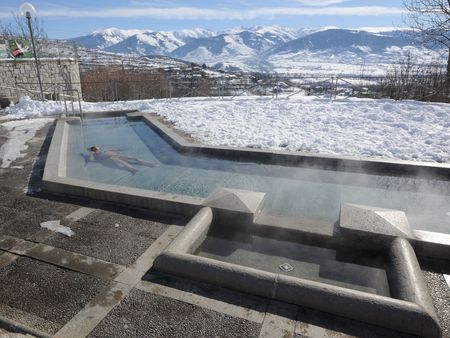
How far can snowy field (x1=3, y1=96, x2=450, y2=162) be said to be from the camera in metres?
7.04

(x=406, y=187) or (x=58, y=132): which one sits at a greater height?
(x=58, y=132)

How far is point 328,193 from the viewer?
17.3 ft

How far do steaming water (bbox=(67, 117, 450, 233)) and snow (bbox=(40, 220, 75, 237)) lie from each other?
1.71 meters

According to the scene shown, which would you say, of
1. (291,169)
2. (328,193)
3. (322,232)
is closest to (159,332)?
(322,232)

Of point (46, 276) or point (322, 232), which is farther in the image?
point (322, 232)

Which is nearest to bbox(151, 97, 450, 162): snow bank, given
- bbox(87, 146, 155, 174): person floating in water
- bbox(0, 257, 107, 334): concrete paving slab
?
bbox(87, 146, 155, 174): person floating in water

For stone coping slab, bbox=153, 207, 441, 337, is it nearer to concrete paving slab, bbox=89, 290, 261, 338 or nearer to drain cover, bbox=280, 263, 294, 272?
concrete paving slab, bbox=89, 290, 261, 338

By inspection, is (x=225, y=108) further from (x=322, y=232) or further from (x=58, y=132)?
(x=322, y=232)

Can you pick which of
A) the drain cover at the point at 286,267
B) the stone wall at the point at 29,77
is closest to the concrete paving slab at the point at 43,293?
the drain cover at the point at 286,267

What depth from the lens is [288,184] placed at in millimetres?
5656

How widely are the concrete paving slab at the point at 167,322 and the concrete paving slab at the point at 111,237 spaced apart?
0.70 meters

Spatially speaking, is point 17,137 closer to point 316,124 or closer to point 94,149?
point 94,149

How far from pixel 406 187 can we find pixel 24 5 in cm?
1478

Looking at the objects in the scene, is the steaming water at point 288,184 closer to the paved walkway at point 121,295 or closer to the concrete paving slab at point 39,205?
the concrete paving slab at point 39,205
